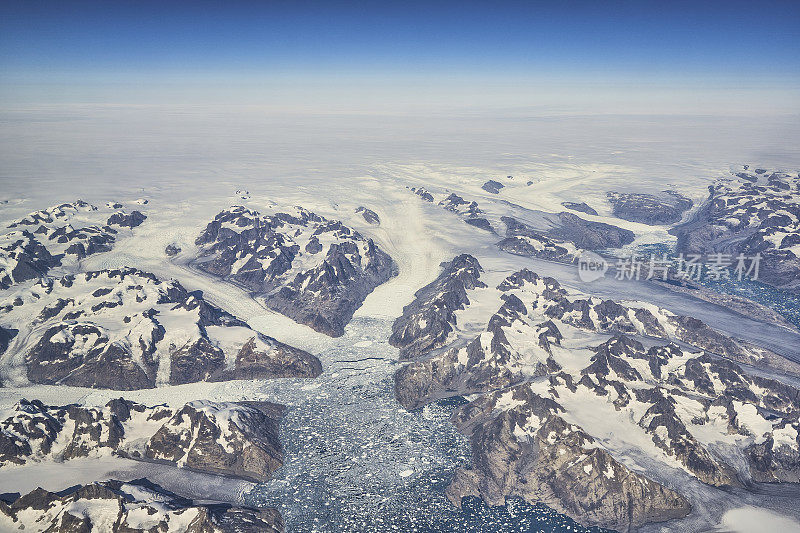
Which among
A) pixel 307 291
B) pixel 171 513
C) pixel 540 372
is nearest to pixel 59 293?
pixel 307 291

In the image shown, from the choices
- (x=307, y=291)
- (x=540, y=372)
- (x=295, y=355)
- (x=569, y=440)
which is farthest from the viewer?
(x=307, y=291)

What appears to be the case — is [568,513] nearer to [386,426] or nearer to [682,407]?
[682,407]

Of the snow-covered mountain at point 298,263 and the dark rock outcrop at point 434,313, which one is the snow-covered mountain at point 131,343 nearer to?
the snow-covered mountain at point 298,263

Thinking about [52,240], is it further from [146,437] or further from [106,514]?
[106,514]

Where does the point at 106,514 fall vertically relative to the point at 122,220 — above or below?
below

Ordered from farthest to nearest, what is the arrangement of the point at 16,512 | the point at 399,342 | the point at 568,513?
the point at 399,342 < the point at 568,513 < the point at 16,512

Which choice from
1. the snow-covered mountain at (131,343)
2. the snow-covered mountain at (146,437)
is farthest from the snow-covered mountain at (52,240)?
the snow-covered mountain at (146,437)

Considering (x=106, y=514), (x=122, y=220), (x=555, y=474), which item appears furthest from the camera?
(x=122, y=220)

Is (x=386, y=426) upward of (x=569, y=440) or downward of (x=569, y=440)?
downward

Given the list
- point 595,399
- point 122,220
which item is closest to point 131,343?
point 595,399

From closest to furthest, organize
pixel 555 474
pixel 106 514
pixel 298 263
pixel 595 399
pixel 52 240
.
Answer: pixel 106 514 → pixel 555 474 → pixel 595 399 → pixel 298 263 → pixel 52 240

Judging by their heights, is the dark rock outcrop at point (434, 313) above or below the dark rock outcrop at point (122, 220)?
below
